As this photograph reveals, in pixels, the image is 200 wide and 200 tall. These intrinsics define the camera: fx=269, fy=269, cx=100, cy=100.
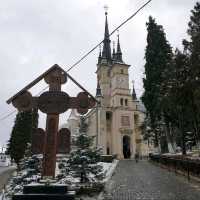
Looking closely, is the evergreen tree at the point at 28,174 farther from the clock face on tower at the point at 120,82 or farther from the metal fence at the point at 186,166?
the clock face on tower at the point at 120,82

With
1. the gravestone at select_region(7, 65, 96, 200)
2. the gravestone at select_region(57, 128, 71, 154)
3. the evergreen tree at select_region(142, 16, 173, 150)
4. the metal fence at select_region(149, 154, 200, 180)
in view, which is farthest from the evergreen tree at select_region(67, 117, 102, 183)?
the evergreen tree at select_region(142, 16, 173, 150)

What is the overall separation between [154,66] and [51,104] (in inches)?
787

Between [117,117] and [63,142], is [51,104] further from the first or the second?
[117,117]

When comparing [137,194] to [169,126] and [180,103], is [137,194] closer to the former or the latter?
[180,103]

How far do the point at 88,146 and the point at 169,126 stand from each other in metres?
14.3

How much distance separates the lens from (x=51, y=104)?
7098 millimetres

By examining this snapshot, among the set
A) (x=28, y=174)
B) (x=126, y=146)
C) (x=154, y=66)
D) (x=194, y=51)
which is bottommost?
(x=28, y=174)

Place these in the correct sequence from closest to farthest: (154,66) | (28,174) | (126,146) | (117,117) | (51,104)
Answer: (51,104)
(28,174)
(154,66)
(117,117)
(126,146)

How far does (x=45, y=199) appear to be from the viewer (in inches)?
237

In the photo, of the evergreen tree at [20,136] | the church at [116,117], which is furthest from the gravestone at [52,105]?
the church at [116,117]

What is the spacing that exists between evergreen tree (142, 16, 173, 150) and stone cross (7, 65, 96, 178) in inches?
682

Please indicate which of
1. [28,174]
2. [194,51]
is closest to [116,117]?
[194,51]

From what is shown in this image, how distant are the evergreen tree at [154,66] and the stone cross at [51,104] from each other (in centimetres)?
1732

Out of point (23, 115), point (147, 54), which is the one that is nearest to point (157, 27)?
point (147, 54)
